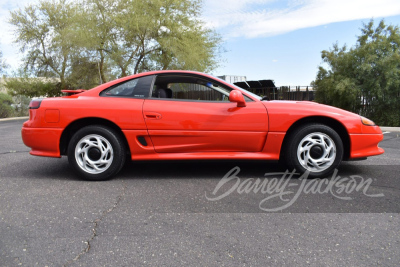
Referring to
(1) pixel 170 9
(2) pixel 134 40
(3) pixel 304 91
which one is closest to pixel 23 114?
(2) pixel 134 40

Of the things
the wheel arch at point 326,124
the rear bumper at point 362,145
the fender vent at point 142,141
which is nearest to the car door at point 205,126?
the fender vent at point 142,141

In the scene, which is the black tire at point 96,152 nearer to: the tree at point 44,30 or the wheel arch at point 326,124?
the wheel arch at point 326,124

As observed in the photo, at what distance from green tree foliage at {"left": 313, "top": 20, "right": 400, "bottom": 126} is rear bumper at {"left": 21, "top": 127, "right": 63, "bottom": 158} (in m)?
11.6

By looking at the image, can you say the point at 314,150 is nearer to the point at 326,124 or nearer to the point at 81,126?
the point at 326,124

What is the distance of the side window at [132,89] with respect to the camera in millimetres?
4145

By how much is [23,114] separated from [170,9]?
48.6ft

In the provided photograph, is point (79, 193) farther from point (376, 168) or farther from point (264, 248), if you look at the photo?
point (376, 168)

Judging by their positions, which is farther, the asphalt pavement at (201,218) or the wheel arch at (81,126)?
the wheel arch at (81,126)

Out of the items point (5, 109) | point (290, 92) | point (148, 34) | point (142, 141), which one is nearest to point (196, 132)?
point (142, 141)

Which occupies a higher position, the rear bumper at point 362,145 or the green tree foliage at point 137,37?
the green tree foliage at point 137,37

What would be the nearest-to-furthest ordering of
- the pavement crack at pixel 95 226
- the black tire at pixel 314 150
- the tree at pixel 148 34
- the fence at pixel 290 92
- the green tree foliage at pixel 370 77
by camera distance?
the pavement crack at pixel 95 226 → the black tire at pixel 314 150 → the green tree foliage at pixel 370 77 → the fence at pixel 290 92 → the tree at pixel 148 34

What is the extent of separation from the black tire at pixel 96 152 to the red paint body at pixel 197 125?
0.15m

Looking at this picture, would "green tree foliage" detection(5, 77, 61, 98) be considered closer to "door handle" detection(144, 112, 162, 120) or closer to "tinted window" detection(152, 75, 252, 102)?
"tinted window" detection(152, 75, 252, 102)

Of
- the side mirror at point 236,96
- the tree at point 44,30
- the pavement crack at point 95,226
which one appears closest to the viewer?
the pavement crack at point 95,226
